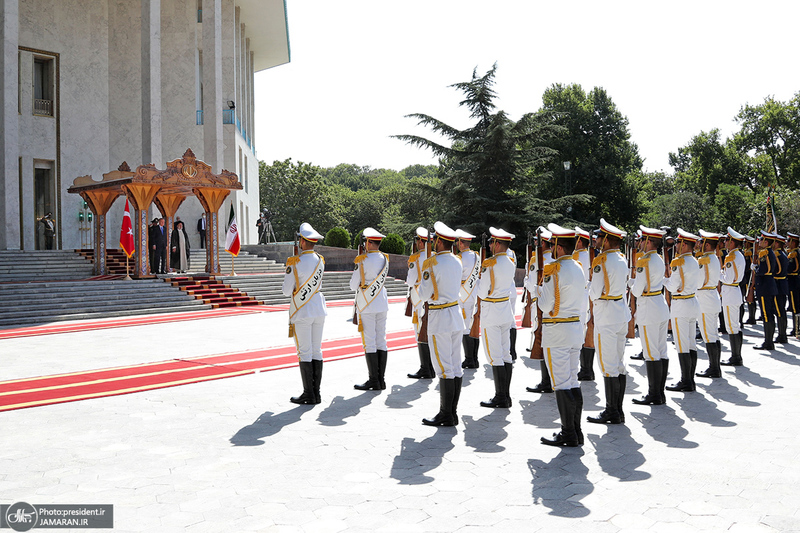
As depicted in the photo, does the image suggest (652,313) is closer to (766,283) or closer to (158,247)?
(766,283)

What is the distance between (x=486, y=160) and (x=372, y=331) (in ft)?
86.4

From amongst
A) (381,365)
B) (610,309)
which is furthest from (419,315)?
(610,309)

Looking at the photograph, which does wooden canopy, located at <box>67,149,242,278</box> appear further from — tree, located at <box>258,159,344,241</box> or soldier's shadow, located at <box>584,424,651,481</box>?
tree, located at <box>258,159,344,241</box>

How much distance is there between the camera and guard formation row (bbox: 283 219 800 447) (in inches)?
231

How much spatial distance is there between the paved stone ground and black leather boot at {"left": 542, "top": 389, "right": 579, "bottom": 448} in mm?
105

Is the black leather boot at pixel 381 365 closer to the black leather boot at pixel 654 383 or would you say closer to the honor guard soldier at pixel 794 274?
the black leather boot at pixel 654 383

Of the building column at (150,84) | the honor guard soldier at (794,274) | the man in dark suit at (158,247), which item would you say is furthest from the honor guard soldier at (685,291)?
Result: the building column at (150,84)

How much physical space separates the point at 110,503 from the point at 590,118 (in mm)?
45664

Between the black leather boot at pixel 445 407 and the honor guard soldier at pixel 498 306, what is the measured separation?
1037 millimetres

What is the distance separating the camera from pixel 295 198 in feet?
202

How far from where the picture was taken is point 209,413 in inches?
265

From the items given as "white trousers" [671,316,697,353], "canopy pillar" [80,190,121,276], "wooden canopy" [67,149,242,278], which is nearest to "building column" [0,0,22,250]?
"wooden canopy" [67,149,242,278]

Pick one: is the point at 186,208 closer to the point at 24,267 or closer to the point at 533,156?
the point at 24,267

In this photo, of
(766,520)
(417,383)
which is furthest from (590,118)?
(766,520)
